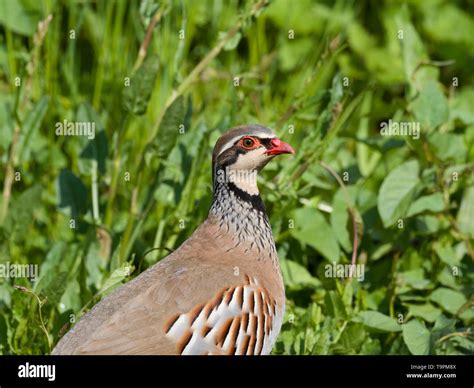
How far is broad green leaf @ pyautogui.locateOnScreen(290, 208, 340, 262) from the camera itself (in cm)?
485

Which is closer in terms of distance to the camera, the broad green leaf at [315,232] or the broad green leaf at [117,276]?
the broad green leaf at [117,276]

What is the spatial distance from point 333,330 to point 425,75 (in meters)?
1.69

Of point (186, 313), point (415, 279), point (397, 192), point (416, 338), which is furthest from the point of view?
point (397, 192)

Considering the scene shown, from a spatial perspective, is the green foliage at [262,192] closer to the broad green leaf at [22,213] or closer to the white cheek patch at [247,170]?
the broad green leaf at [22,213]

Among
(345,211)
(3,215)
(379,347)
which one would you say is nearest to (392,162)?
(345,211)

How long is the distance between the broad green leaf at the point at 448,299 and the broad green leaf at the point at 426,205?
15.2 inches

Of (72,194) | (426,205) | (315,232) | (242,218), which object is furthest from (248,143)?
(72,194)

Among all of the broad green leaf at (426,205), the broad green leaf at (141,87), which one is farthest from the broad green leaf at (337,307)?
the broad green leaf at (141,87)

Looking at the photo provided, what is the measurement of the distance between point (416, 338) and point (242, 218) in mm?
879

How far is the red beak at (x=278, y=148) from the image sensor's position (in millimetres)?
4203

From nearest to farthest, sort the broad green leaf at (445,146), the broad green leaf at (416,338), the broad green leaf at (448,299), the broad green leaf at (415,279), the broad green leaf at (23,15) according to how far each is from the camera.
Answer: the broad green leaf at (416,338) < the broad green leaf at (448,299) < the broad green leaf at (415,279) < the broad green leaf at (445,146) < the broad green leaf at (23,15)

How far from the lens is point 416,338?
417 cm

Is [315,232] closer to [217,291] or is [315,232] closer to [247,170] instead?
[247,170]

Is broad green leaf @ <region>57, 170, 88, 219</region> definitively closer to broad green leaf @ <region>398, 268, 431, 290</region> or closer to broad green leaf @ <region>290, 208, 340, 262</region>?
broad green leaf @ <region>290, 208, 340, 262</region>
